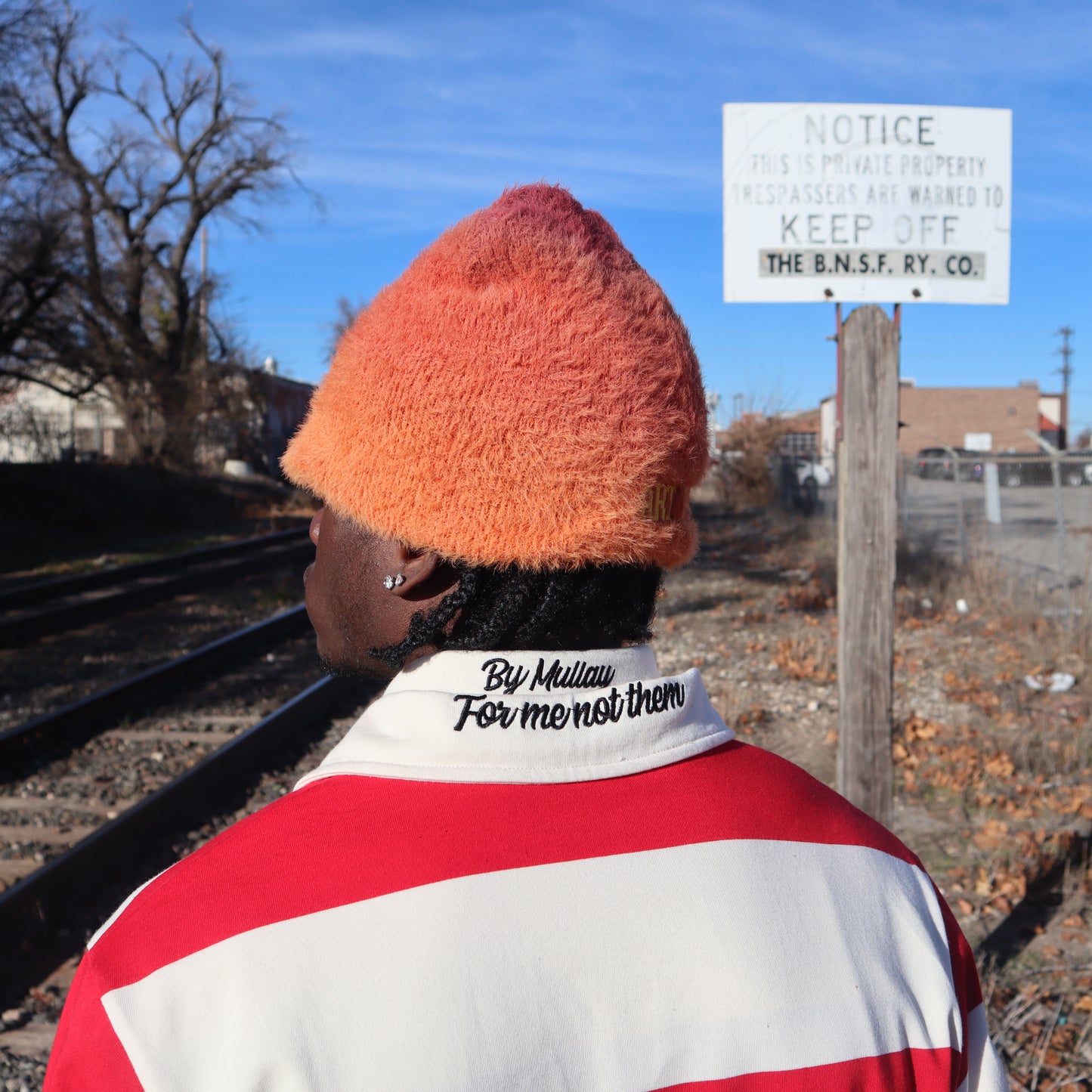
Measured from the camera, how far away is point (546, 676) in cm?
111

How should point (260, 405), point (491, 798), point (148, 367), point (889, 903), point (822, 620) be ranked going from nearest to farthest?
1. point (491, 798)
2. point (889, 903)
3. point (822, 620)
4. point (148, 367)
5. point (260, 405)

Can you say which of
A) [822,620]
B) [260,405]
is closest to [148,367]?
[260,405]

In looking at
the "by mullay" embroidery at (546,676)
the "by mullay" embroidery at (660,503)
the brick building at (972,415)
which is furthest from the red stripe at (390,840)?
the brick building at (972,415)

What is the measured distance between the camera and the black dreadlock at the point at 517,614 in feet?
3.96

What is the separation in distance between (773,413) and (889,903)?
78.1 ft

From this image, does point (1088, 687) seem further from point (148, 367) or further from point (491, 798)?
point (148, 367)

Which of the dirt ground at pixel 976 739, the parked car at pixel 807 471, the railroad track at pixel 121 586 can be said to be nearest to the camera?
the dirt ground at pixel 976 739

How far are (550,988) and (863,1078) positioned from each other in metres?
0.38

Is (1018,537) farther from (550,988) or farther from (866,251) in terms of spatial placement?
(550,988)

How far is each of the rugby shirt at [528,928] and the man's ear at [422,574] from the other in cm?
12

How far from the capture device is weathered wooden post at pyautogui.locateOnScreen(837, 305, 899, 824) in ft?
13.5

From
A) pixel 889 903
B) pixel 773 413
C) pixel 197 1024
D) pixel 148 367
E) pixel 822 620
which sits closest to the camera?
pixel 197 1024

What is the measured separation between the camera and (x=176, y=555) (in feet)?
54.7

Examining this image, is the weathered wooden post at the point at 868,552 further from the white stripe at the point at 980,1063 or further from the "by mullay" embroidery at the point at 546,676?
the "by mullay" embroidery at the point at 546,676
